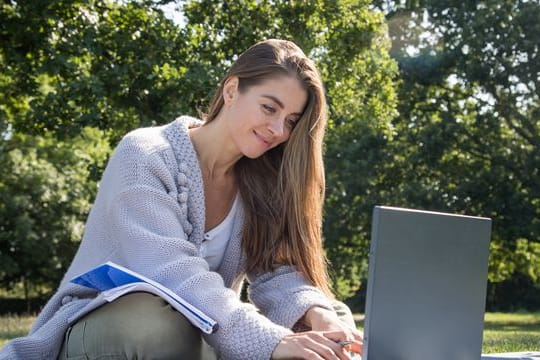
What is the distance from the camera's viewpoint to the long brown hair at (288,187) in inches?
114

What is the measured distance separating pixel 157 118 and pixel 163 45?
95cm

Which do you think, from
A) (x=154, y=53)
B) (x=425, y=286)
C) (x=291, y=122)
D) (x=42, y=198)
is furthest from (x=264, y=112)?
(x=42, y=198)

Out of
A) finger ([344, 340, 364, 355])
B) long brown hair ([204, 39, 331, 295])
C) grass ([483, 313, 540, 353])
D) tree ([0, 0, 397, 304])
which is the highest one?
tree ([0, 0, 397, 304])

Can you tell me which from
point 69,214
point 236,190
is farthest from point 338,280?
point 236,190

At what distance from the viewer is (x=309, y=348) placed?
2.18 metres

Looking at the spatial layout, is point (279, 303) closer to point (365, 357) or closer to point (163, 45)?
point (365, 357)

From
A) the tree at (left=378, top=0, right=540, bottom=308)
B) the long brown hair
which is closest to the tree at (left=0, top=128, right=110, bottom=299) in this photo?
the tree at (left=378, top=0, right=540, bottom=308)

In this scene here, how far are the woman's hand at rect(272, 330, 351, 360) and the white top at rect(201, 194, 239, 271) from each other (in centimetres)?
78

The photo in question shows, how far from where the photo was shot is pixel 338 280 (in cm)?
1948

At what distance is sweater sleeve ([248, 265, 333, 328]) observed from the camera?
9.08 feet

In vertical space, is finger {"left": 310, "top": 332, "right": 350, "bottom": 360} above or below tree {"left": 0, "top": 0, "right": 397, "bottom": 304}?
below

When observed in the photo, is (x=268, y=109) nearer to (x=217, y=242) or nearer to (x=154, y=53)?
(x=217, y=242)

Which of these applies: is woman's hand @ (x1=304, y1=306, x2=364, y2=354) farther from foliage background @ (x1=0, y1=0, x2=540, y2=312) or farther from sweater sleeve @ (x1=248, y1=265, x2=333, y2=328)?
foliage background @ (x1=0, y1=0, x2=540, y2=312)

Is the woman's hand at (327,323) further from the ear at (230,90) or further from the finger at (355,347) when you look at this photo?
the ear at (230,90)
